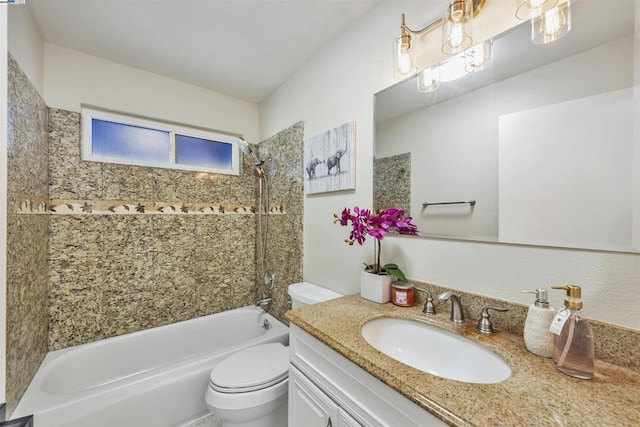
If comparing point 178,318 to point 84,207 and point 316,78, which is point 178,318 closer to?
point 84,207

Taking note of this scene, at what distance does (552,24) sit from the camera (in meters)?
0.80

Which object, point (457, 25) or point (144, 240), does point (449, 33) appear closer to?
point (457, 25)

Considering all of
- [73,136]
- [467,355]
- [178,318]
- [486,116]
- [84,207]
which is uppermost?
[73,136]

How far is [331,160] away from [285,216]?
74cm

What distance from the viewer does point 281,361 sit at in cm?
148

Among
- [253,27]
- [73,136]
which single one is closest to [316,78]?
[253,27]

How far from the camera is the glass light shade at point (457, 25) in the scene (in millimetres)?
947

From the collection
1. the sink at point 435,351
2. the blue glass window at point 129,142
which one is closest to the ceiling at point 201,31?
the blue glass window at point 129,142

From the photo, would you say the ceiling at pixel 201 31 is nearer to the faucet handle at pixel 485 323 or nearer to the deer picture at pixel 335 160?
the deer picture at pixel 335 160

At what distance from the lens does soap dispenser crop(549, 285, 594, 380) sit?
2.01ft

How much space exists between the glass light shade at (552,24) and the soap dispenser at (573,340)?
794 millimetres

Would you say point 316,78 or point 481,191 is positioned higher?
point 316,78

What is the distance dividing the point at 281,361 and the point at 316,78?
1909 millimetres

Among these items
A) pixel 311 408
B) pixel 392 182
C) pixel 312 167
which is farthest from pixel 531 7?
pixel 311 408
